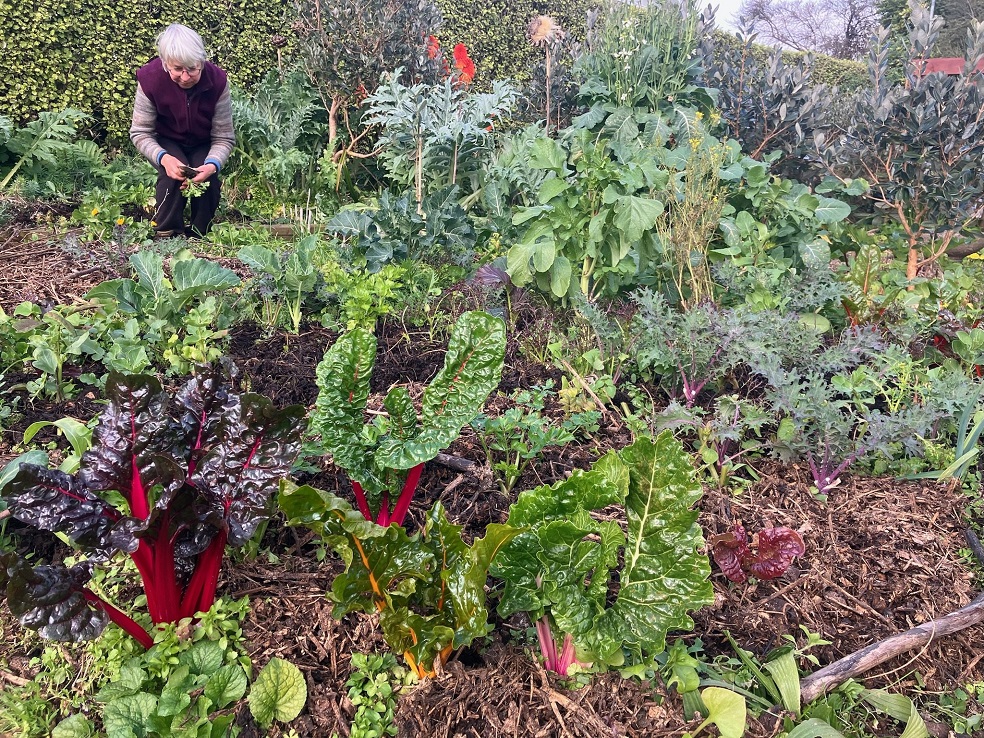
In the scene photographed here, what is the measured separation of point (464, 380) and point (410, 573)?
546mm

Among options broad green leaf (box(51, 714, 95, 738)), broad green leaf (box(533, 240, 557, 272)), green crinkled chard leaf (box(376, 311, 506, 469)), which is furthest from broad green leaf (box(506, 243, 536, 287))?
broad green leaf (box(51, 714, 95, 738))

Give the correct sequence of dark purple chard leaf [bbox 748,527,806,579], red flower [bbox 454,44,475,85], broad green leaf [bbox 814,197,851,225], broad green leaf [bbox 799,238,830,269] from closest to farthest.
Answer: dark purple chard leaf [bbox 748,527,806,579]
broad green leaf [bbox 799,238,830,269]
broad green leaf [bbox 814,197,851,225]
red flower [bbox 454,44,475,85]

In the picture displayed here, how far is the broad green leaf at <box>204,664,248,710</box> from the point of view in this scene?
1.48 m

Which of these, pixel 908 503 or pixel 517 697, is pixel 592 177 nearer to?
pixel 908 503

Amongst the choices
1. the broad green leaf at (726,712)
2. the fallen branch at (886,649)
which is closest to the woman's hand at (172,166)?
the broad green leaf at (726,712)

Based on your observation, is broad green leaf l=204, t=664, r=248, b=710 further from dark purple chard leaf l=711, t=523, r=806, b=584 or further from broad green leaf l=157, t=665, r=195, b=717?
dark purple chard leaf l=711, t=523, r=806, b=584

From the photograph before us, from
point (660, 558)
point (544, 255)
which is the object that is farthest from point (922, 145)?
point (660, 558)

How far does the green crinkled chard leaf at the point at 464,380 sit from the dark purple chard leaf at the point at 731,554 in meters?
0.82

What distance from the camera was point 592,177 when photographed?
2826 mm

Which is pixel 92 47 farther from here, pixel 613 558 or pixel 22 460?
pixel 613 558

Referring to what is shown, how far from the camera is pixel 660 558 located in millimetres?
1476

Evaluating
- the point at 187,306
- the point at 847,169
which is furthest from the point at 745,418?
the point at 847,169

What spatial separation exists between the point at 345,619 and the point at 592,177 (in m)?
2.06

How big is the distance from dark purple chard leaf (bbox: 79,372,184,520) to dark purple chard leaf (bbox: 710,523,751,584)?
1465 millimetres
